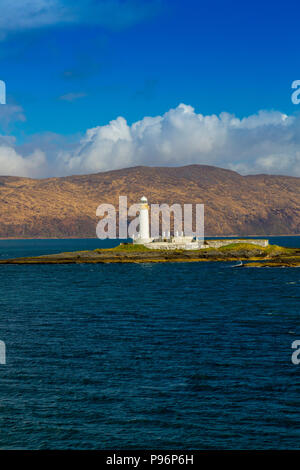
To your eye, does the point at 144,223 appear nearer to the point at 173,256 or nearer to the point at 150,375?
the point at 173,256

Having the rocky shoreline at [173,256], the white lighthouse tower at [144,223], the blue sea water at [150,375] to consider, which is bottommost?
the blue sea water at [150,375]

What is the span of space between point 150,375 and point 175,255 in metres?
88.3

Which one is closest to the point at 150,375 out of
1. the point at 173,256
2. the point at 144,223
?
the point at 173,256

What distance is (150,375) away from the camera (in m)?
26.0

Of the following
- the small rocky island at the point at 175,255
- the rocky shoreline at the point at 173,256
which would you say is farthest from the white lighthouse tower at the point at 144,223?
the rocky shoreline at the point at 173,256

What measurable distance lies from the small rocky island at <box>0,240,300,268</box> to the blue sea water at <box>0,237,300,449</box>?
60559mm

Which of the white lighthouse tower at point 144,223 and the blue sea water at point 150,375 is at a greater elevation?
the white lighthouse tower at point 144,223

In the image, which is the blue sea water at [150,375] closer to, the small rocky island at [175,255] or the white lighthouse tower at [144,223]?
the small rocky island at [175,255]

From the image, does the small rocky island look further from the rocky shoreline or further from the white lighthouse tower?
the white lighthouse tower

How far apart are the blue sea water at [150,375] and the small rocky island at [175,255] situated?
2384 inches

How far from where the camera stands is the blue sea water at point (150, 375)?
63.1 feet

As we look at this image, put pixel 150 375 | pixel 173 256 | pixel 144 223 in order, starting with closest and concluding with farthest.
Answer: pixel 150 375
pixel 173 256
pixel 144 223
